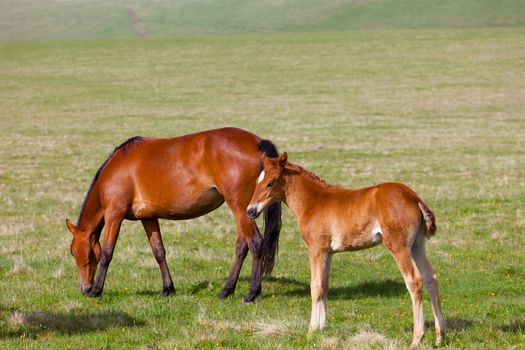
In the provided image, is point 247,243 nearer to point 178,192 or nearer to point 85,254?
point 178,192

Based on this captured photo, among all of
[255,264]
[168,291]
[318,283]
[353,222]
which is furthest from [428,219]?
[168,291]

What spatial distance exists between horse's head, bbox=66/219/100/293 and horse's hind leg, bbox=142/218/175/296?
0.76 meters

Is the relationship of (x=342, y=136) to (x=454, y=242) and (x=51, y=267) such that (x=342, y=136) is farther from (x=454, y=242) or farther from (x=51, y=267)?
(x=51, y=267)

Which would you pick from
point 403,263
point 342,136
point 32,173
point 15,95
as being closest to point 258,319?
point 403,263

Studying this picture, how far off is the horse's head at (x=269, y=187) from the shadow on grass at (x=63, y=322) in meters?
1.94

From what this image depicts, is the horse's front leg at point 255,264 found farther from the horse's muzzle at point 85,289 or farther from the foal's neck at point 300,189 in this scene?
the horse's muzzle at point 85,289

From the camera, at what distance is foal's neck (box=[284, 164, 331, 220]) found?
332 inches

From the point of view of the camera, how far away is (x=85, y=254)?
1071cm

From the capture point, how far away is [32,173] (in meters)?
25.0

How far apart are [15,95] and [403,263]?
158 feet

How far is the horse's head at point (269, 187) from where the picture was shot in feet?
27.3

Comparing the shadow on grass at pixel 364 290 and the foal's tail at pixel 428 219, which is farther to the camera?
the shadow on grass at pixel 364 290

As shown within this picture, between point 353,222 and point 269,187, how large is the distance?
1116 millimetres

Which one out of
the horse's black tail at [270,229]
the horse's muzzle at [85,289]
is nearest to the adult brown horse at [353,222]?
the horse's black tail at [270,229]
